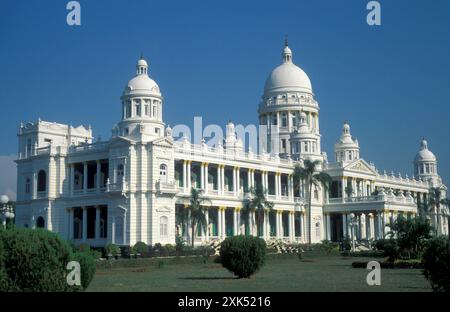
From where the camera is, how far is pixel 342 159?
351 feet

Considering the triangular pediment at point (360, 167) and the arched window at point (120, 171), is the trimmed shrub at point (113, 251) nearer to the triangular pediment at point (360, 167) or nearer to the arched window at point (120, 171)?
the arched window at point (120, 171)

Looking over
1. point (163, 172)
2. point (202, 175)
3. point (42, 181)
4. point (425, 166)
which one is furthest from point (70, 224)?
point (425, 166)

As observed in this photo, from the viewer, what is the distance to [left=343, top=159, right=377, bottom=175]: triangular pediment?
97.9 m

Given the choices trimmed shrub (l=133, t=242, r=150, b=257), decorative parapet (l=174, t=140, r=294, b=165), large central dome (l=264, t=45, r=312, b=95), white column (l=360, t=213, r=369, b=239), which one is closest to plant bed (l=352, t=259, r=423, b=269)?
trimmed shrub (l=133, t=242, r=150, b=257)

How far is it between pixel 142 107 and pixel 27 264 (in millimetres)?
51791

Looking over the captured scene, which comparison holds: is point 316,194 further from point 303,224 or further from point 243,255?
point 243,255

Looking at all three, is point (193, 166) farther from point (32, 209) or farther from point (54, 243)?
point (54, 243)

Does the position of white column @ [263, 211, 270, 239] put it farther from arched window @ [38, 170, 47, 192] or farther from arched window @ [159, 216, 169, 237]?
arched window @ [38, 170, 47, 192]

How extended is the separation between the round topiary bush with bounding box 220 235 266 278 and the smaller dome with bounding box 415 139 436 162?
10683cm

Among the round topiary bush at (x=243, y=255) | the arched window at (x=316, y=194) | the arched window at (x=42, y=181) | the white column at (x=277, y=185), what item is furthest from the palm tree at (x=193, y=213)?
the round topiary bush at (x=243, y=255)

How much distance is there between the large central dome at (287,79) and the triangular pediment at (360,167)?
1633 centimetres

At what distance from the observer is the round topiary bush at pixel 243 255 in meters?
33.2

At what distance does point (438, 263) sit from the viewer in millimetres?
22328
